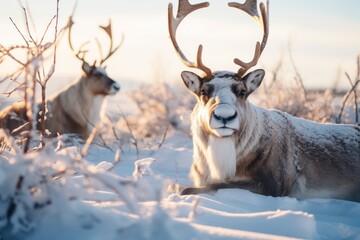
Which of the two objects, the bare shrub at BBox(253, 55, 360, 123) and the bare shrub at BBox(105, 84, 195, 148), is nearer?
the bare shrub at BBox(253, 55, 360, 123)

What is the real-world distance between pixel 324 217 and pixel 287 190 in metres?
1.07

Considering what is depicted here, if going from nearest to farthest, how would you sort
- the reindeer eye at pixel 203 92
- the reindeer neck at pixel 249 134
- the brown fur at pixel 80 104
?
the reindeer neck at pixel 249 134, the reindeer eye at pixel 203 92, the brown fur at pixel 80 104

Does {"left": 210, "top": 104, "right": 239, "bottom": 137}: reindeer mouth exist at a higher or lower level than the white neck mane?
higher

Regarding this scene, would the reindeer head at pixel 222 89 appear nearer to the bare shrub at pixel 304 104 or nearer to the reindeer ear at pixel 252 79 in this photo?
the reindeer ear at pixel 252 79

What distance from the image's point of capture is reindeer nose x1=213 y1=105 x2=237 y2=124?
15.2 ft

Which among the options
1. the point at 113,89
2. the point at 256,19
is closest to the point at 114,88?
the point at 113,89

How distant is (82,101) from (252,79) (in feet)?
19.3

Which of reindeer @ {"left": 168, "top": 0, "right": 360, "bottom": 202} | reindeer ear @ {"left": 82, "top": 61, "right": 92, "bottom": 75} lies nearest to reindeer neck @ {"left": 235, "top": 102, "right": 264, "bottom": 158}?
reindeer @ {"left": 168, "top": 0, "right": 360, "bottom": 202}

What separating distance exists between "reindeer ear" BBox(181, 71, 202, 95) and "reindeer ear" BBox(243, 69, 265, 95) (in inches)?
18.9

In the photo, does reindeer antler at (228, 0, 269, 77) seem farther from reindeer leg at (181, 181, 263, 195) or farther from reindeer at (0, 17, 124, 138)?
reindeer at (0, 17, 124, 138)

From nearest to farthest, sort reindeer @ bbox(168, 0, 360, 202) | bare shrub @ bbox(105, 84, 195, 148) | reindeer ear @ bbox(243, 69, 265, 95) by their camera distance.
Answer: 1. reindeer @ bbox(168, 0, 360, 202)
2. reindeer ear @ bbox(243, 69, 265, 95)
3. bare shrub @ bbox(105, 84, 195, 148)

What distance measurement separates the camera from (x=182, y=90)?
2242 centimetres

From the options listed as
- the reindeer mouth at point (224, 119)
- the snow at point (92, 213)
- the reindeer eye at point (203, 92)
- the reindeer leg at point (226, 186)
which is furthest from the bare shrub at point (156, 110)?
the snow at point (92, 213)

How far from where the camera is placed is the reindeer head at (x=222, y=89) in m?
4.69
